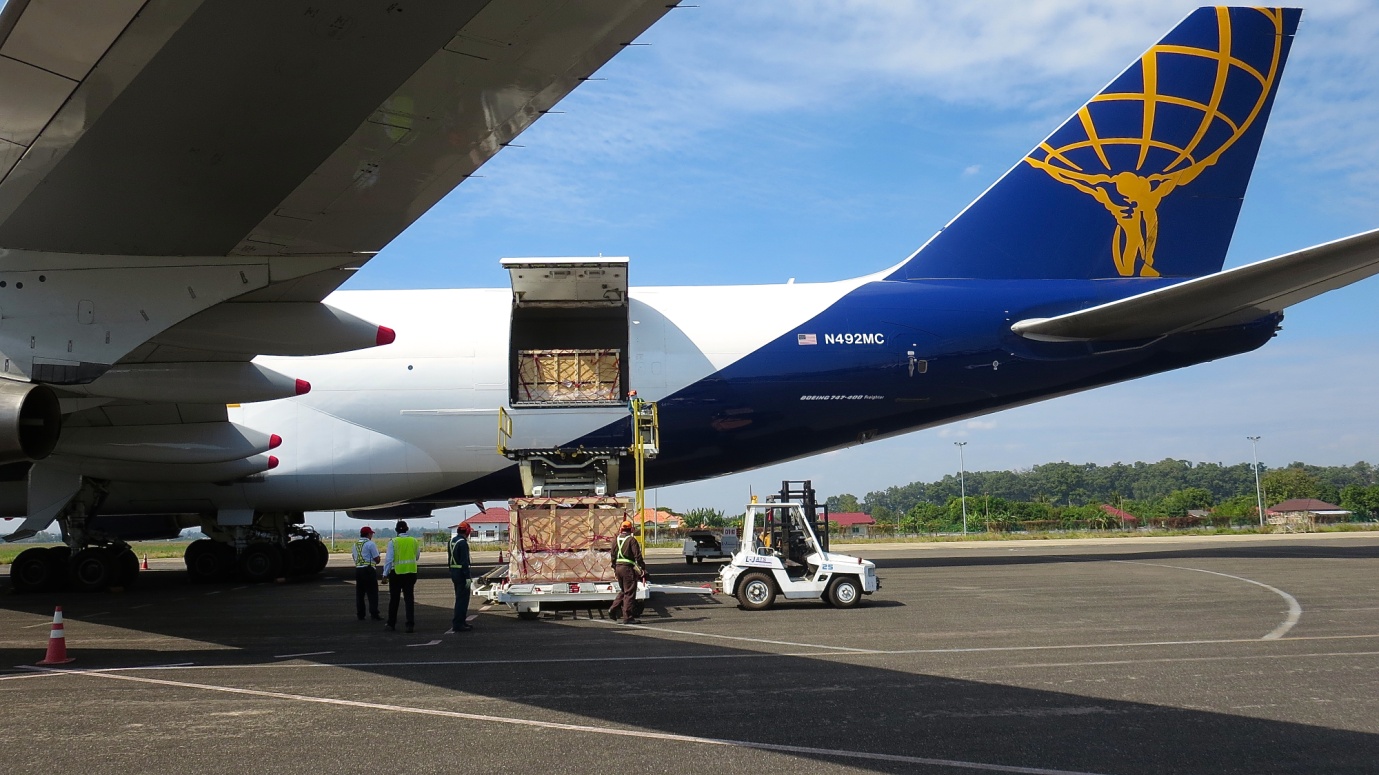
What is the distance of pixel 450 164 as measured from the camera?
741 cm

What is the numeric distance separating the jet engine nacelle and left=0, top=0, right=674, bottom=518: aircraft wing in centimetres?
4

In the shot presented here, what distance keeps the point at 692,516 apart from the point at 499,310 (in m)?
50.4

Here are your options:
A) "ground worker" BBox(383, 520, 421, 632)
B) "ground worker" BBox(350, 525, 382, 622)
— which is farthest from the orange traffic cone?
"ground worker" BBox(350, 525, 382, 622)

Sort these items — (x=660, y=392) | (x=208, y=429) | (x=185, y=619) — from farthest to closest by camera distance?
(x=660, y=392)
(x=208, y=429)
(x=185, y=619)

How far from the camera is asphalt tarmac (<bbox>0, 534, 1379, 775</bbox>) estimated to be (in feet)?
20.0

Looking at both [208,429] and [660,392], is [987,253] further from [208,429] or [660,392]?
[208,429]

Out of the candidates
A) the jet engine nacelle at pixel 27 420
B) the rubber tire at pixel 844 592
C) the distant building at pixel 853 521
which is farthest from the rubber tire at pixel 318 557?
the distant building at pixel 853 521

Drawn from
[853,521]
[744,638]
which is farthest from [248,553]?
[853,521]

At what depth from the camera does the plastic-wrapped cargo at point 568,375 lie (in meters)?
19.6

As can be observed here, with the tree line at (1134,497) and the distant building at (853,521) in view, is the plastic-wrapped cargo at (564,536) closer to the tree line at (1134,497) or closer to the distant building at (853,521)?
the tree line at (1134,497)

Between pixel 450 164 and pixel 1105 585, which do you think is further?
pixel 1105 585

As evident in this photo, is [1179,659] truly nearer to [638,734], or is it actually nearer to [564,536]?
[638,734]

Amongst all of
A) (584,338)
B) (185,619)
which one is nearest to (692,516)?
(584,338)

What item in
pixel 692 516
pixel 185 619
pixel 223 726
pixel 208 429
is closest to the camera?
pixel 223 726
